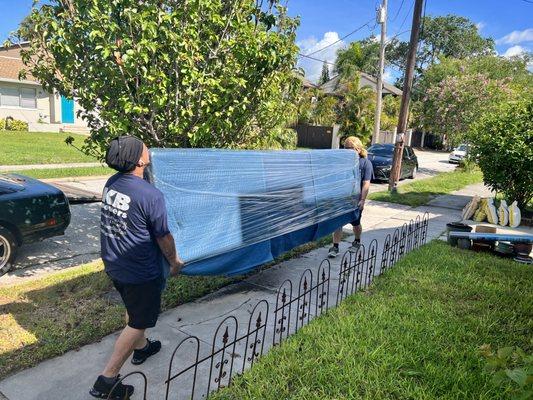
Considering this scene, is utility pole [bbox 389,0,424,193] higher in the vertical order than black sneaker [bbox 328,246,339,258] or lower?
higher

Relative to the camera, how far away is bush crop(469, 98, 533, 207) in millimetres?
9195

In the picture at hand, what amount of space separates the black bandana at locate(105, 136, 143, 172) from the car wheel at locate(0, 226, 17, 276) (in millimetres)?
3298

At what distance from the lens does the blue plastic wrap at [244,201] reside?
3619 millimetres

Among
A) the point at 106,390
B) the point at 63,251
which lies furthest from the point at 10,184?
the point at 106,390

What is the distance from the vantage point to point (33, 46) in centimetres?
441

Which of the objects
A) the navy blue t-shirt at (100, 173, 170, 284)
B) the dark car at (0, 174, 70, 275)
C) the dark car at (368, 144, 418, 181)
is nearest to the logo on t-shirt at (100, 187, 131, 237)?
the navy blue t-shirt at (100, 173, 170, 284)

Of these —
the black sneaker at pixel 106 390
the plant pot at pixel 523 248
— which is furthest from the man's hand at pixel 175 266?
the plant pot at pixel 523 248

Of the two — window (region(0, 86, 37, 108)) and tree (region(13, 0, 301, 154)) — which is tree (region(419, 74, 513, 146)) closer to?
tree (region(13, 0, 301, 154))

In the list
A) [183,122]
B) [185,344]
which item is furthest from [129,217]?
[183,122]

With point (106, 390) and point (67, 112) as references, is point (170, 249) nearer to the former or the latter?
point (106, 390)

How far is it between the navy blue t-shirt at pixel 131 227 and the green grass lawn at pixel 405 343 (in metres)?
1.09

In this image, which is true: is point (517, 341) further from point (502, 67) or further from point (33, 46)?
point (502, 67)

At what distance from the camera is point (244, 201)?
14.3 feet

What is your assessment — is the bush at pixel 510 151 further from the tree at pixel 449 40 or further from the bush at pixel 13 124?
the tree at pixel 449 40
